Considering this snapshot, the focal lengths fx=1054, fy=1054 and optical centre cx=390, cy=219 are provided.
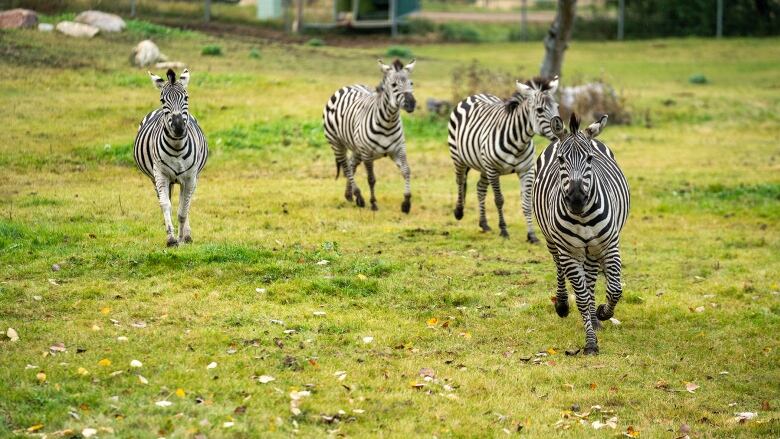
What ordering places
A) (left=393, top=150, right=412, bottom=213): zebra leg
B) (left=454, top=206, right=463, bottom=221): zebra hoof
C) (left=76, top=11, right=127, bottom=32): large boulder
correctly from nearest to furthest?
(left=454, top=206, right=463, bottom=221): zebra hoof, (left=393, top=150, right=412, bottom=213): zebra leg, (left=76, top=11, right=127, bottom=32): large boulder

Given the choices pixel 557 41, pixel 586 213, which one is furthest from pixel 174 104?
pixel 557 41

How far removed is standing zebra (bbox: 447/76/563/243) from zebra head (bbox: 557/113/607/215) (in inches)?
177

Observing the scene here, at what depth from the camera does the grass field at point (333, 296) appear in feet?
29.3

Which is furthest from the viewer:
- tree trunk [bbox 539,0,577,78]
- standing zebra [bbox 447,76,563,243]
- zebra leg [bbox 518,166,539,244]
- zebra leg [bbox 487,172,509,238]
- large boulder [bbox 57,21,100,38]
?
large boulder [bbox 57,21,100,38]

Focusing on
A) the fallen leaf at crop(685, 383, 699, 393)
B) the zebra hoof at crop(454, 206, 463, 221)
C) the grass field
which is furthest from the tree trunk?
the fallen leaf at crop(685, 383, 699, 393)

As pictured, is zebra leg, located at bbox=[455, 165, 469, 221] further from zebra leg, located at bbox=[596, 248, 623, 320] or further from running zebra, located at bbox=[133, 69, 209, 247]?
zebra leg, located at bbox=[596, 248, 623, 320]

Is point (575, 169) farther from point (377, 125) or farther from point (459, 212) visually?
point (377, 125)

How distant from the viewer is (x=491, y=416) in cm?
901

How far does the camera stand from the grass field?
8.95 metres

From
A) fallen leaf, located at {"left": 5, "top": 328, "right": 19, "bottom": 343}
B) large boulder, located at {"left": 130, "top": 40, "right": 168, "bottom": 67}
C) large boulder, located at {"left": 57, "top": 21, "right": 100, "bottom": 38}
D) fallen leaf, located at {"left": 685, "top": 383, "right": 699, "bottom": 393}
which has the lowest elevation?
fallen leaf, located at {"left": 685, "top": 383, "right": 699, "bottom": 393}

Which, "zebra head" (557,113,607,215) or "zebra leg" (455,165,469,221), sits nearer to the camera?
"zebra head" (557,113,607,215)

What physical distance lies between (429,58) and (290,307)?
26286mm

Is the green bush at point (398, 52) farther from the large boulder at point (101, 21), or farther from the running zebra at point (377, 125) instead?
the running zebra at point (377, 125)

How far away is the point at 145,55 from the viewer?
2805 centimetres
